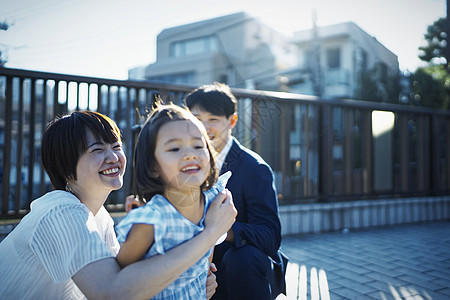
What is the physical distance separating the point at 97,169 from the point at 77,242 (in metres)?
0.37

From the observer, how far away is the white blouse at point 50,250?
3.37 feet

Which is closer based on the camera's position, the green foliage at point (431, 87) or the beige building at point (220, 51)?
the green foliage at point (431, 87)

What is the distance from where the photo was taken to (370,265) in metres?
3.06

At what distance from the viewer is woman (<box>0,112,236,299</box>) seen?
1.01 meters

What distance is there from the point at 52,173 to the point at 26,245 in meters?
0.30

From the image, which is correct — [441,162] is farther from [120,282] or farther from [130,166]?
[120,282]

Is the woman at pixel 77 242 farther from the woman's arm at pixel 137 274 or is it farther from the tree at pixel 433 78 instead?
the tree at pixel 433 78

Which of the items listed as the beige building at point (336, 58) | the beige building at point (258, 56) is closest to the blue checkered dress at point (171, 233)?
the beige building at point (258, 56)

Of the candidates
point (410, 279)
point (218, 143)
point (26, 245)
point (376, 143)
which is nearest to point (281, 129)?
point (376, 143)

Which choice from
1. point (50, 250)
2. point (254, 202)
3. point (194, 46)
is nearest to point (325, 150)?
point (254, 202)

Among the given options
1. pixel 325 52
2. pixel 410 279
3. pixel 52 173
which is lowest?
pixel 410 279

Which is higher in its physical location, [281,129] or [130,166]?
[281,129]

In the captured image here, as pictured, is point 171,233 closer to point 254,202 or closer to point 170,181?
point 170,181

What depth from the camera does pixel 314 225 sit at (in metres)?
4.33
